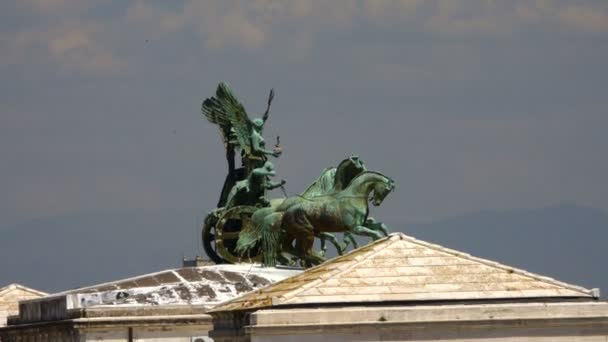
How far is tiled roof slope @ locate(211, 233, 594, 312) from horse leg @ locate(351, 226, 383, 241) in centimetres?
1199

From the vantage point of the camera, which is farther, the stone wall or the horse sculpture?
the stone wall

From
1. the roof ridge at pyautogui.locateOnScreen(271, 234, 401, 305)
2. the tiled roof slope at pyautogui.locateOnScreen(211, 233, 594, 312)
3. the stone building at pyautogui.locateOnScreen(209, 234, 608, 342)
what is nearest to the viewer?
the stone building at pyautogui.locateOnScreen(209, 234, 608, 342)

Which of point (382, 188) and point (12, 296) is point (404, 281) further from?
point (12, 296)

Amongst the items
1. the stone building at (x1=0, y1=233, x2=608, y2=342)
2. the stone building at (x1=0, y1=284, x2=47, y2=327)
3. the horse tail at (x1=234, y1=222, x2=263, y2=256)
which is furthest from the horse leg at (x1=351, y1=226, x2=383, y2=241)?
the stone building at (x1=0, y1=284, x2=47, y2=327)

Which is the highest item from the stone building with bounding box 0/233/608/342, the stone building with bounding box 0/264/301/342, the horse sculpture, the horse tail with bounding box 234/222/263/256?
the horse tail with bounding box 234/222/263/256

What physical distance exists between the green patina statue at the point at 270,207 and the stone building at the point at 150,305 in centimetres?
126

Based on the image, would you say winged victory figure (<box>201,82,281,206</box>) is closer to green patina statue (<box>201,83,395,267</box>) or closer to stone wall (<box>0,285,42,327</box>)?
green patina statue (<box>201,83,395,267</box>)

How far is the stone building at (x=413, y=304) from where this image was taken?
59844 mm

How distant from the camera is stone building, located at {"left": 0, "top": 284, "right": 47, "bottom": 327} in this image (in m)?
94.4

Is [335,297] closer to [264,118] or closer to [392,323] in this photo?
[392,323]

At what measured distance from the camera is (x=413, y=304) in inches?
2402

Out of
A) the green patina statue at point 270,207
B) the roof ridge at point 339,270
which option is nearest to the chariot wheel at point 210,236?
the green patina statue at point 270,207

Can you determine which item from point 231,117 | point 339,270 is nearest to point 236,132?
point 231,117

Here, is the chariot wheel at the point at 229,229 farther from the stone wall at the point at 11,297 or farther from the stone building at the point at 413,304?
the stone building at the point at 413,304
